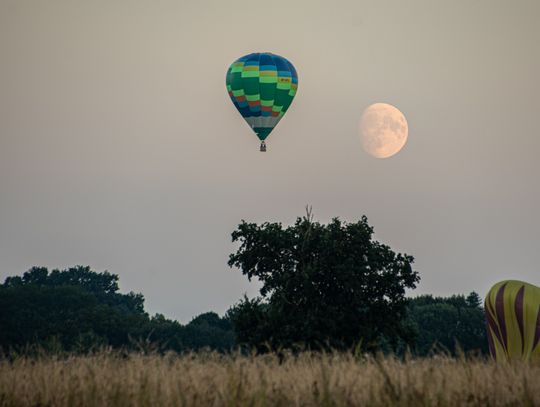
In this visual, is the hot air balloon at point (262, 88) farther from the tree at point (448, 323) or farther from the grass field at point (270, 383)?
the tree at point (448, 323)

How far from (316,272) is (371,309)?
402 centimetres

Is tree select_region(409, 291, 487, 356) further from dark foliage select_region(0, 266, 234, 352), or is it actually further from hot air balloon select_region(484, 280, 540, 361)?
hot air balloon select_region(484, 280, 540, 361)

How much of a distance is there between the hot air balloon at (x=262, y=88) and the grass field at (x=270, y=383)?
53719 millimetres

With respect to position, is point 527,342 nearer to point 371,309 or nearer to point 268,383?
point 371,309

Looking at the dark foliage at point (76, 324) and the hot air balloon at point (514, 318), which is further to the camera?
the dark foliage at point (76, 324)

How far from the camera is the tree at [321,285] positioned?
55000 mm

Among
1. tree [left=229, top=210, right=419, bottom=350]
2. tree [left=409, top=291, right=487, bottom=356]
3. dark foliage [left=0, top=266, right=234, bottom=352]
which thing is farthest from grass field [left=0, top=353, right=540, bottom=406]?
tree [left=409, top=291, right=487, bottom=356]

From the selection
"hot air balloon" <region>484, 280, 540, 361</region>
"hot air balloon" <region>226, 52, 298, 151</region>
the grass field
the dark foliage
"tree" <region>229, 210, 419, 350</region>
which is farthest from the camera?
the dark foliage

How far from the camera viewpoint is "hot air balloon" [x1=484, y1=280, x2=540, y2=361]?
42625mm

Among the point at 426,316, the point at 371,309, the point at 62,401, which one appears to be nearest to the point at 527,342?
the point at 371,309

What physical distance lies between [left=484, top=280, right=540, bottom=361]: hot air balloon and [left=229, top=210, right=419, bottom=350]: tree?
33.6 feet

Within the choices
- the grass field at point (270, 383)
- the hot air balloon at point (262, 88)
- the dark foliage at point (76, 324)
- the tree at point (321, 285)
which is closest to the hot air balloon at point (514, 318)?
the tree at point (321, 285)

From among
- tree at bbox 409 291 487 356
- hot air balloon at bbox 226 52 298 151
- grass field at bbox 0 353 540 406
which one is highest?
hot air balloon at bbox 226 52 298 151

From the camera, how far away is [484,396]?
47.9 ft
